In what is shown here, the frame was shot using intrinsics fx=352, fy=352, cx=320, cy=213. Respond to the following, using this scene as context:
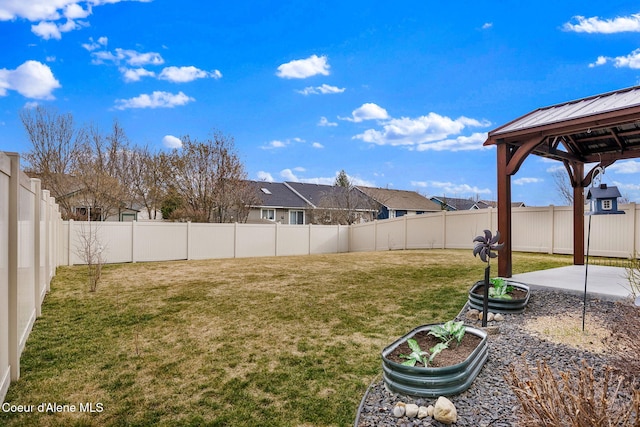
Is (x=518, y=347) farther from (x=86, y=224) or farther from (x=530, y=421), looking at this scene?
(x=86, y=224)

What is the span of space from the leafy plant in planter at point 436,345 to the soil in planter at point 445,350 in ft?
0.14

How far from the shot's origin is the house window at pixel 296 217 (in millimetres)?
24203

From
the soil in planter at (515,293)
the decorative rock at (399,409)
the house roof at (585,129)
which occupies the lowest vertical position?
the decorative rock at (399,409)

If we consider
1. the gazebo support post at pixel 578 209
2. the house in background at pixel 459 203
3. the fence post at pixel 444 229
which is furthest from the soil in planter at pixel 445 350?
the house in background at pixel 459 203

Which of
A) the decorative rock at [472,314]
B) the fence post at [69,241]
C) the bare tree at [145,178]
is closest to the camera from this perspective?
the decorative rock at [472,314]

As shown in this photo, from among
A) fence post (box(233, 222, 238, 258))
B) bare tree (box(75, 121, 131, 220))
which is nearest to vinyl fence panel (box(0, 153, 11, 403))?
fence post (box(233, 222, 238, 258))

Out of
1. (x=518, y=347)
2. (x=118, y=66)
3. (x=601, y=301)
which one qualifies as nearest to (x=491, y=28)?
(x=601, y=301)

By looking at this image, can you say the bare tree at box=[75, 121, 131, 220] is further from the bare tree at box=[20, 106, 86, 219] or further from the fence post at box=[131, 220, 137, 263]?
the fence post at box=[131, 220, 137, 263]

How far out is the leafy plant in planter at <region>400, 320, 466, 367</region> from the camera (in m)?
2.94

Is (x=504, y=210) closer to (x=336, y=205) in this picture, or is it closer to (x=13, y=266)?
(x=13, y=266)

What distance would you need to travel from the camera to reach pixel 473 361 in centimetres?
293

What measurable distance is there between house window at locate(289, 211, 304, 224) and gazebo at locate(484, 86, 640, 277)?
709 inches

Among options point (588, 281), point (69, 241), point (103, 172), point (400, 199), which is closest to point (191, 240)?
point (69, 241)

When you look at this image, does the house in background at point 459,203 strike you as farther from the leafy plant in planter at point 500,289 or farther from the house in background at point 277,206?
the leafy plant in planter at point 500,289
